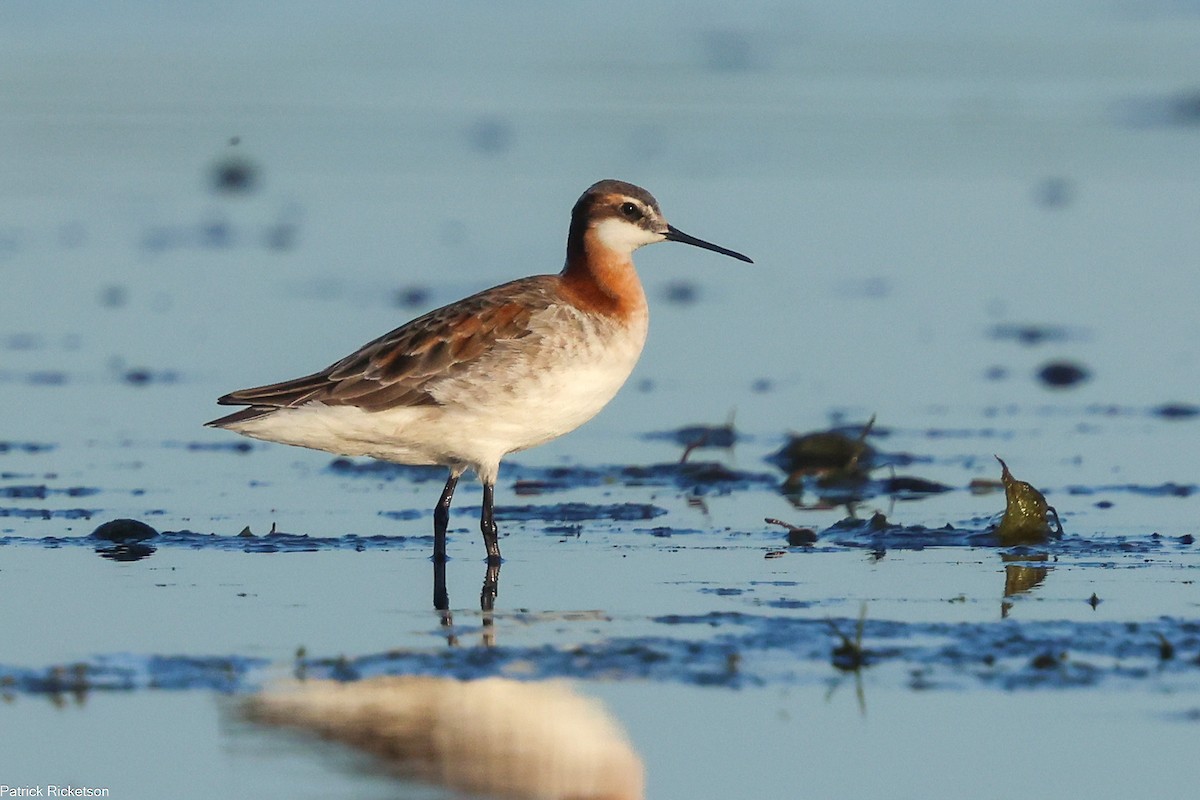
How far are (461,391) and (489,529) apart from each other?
679mm

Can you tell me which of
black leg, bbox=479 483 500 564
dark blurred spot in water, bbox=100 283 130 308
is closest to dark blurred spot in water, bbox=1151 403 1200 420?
black leg, bbox=479 483 500 564

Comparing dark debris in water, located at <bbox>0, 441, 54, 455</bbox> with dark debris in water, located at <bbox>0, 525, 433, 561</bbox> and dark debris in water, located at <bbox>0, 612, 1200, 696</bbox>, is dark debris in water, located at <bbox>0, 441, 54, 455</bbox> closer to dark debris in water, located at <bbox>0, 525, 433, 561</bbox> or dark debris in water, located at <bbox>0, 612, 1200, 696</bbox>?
dark debris in water, located at <bbox>0, 525, 433, 561</bbox>

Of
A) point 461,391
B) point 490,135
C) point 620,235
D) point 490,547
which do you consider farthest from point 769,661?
point 490,135

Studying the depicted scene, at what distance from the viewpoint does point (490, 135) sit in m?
24.1

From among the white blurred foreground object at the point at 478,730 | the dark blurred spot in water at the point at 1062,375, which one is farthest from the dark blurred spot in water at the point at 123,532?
Result: the dark blurred spot in water at the point at 1062,375

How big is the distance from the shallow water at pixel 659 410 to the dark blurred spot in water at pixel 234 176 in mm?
41

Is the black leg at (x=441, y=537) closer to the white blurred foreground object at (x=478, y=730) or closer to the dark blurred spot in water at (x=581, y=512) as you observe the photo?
the dark blurred spot in water at (x=581, y=512)

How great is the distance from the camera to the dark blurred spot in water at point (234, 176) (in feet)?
71.9

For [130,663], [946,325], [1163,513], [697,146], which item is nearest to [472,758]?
[130,663]

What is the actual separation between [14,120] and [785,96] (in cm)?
902

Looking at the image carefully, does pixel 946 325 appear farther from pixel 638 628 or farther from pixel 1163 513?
pixel 638 628

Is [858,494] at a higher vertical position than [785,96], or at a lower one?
lower

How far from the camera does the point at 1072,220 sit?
64.9 ft

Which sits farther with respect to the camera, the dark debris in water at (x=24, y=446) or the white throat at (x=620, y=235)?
the dark debris in water at (x=24, y=446)
